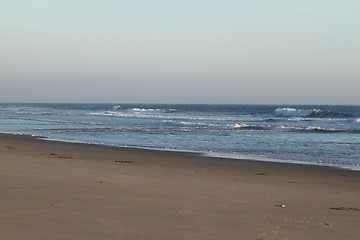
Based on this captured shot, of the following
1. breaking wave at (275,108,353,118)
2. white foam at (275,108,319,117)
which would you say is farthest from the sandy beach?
white foam at (275,108,319,117)

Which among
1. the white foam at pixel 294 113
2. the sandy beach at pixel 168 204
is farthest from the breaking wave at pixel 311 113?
the sandy beach at pixel 168 204

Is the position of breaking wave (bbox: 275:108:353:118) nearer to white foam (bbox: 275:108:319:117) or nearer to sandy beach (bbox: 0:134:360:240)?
white foam (bbox: 275:108:319:117)

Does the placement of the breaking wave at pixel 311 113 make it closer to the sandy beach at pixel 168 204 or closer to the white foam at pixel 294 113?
the white foam at pixel 294 113

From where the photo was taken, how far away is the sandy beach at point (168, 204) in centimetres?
505

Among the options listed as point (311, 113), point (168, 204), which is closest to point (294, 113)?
point (311, 113)

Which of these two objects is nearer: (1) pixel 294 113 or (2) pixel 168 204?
(2) pixel 168 204

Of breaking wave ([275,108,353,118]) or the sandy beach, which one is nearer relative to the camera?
the sandy beach

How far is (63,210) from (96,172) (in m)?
3.74

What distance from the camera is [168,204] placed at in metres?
6.40

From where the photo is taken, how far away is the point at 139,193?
7.12 metres

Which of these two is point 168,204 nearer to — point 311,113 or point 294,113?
point 311,113

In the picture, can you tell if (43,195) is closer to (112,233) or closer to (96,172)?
(112,233)

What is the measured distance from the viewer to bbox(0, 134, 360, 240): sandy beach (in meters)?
5.05

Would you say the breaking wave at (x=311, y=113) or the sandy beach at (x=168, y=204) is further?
the breaking wave at (x=311, y=113)
